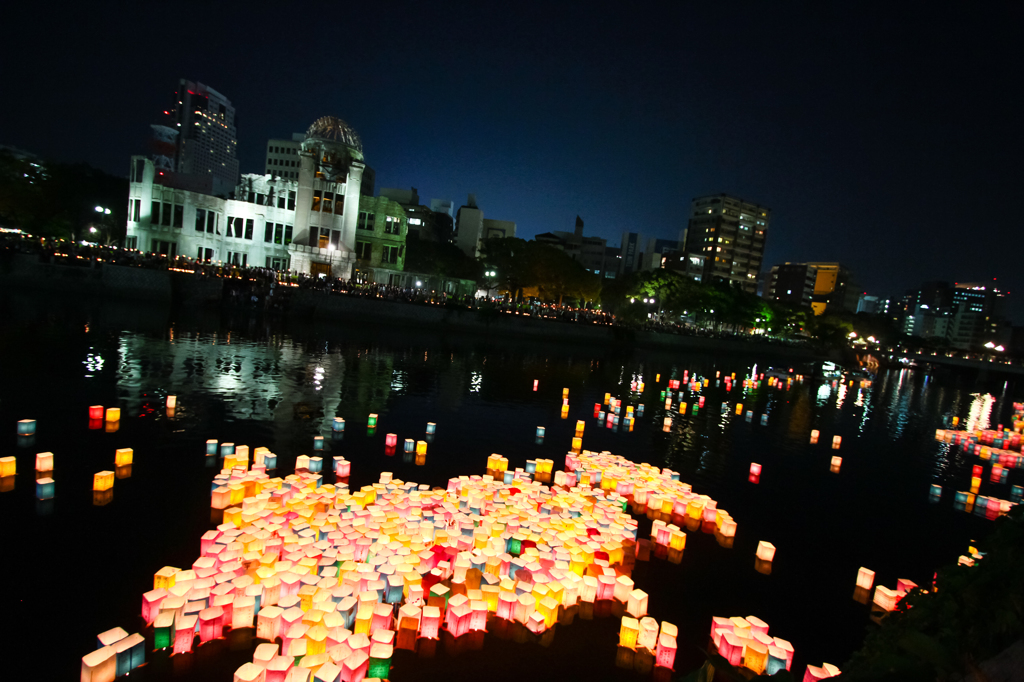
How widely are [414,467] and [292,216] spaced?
4728 cm

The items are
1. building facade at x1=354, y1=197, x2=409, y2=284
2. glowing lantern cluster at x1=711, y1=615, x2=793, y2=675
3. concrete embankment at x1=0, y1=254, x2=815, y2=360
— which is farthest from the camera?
building facade at x1=354, y1=197, x2=409, y2=284

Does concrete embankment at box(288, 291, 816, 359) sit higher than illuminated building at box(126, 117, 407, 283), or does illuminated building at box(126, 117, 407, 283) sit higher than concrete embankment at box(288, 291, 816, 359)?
illuminated building at box(126, 117, 407, 283)

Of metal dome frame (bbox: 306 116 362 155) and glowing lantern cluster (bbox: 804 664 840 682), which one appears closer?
glowing lantern cluster (bbox: 804 664 840 682)

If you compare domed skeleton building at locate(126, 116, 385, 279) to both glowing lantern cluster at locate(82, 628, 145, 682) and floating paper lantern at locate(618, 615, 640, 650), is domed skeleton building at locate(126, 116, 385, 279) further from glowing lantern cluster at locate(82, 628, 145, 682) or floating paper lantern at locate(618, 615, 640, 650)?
floating paper lantern at locate(618, 615, 640, 650)

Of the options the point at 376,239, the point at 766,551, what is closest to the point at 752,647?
the point at 766,551

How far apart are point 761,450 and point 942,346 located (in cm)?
12128

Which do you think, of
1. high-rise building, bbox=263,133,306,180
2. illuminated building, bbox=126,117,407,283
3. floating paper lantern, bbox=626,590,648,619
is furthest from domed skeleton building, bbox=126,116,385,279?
high-rise building, bbox=263,133,306,180

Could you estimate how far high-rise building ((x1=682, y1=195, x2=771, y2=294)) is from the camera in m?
124

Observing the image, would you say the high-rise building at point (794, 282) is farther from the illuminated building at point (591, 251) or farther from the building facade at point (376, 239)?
the building facade at point (376, 239)

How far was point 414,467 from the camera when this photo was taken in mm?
10445

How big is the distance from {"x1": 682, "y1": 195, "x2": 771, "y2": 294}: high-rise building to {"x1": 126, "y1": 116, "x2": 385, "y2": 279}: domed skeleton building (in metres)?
96.2

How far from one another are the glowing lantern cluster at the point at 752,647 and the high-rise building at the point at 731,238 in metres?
126

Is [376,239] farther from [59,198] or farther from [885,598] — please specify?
[885,598]

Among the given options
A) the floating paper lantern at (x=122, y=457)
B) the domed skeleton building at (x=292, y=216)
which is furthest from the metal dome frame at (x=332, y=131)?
the floating paper lantern at (x=122, y=457)
